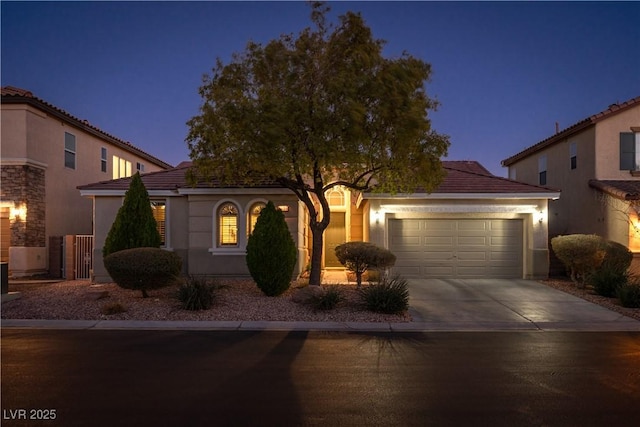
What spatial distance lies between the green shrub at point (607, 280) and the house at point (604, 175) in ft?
10.7

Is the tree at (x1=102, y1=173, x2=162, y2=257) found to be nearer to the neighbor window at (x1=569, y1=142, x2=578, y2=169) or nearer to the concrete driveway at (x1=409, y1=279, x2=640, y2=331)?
the concrete driveway at (x1=409, y1=279, x2=640, y2=331)

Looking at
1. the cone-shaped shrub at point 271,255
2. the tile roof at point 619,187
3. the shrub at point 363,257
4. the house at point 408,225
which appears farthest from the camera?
the tile roof at point 619,187

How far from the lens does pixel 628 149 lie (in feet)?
62.4

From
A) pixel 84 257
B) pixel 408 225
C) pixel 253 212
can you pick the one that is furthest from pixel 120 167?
pixel 408 225

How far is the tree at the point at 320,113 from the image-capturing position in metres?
12.0

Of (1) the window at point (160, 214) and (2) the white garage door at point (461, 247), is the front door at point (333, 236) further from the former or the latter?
(1) the window at point (160, 214)

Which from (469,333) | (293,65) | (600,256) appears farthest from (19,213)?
(600,256)

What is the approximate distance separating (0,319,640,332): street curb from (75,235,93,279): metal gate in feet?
23.2

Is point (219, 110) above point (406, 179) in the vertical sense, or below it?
above

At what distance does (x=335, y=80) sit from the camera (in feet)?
39.1

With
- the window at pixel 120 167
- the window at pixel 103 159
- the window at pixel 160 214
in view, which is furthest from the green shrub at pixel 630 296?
the window at pixel 120 167

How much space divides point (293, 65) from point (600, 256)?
37.1 feet

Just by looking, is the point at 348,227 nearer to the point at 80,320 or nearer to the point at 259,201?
the point at 259,201

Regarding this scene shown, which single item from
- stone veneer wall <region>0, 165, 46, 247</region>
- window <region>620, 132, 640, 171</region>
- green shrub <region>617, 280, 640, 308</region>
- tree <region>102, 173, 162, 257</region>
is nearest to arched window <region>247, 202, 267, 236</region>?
tree <region>102, 173, 162, 257</region>
